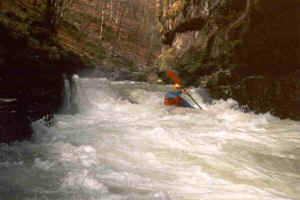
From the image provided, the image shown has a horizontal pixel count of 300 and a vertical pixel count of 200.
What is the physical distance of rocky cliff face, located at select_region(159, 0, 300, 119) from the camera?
380 inches

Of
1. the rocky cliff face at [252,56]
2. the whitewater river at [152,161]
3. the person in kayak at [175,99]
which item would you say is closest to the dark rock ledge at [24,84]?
the whitewater river at [152,161]

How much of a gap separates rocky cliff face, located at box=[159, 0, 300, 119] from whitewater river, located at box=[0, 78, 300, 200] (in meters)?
2.36

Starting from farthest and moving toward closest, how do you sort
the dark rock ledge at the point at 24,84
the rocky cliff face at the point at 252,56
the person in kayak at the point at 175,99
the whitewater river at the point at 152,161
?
the rocky cliff face at the point at 252,56
the person in kayak at the point at 175,99
the dark rock ledge at the point at 24,84
the whitewater river at the point at 152,161

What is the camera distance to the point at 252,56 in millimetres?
11055

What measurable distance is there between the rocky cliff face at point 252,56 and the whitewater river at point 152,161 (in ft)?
7.73

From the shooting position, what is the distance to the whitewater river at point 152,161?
284 cm

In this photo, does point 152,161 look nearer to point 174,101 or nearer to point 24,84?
point 24,84

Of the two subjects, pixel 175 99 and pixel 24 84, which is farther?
pixel 175 99

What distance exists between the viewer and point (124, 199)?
8.57 ft

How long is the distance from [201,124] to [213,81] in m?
5.02

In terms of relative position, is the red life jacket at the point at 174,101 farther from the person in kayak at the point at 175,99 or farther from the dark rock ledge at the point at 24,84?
the dark rock ledge at the point at 24,84

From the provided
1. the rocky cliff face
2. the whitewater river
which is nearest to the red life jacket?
the whitewater river

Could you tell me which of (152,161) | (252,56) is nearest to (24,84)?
(152,161)

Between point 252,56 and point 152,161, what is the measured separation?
27.8 feet
